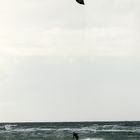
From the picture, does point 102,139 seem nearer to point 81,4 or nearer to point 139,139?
point 139,139

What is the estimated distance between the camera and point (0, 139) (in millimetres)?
45594

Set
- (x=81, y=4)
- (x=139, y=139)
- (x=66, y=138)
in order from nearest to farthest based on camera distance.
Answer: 1. (x=81, y=4)
2. (x=139, y=139)
3. (x=66, y=138)

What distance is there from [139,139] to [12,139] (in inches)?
369

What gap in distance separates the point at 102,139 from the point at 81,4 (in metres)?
27.4

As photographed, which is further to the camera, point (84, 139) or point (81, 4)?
point (84, 139)

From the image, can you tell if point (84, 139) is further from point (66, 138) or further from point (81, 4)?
point (81, 4)

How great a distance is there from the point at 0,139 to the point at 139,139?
9.68 meters

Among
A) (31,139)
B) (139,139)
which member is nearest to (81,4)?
(139,139)

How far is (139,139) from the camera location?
4356cm

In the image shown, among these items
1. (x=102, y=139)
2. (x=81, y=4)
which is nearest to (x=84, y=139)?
(x=102, y=139)

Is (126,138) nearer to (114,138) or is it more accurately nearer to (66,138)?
(114,138)

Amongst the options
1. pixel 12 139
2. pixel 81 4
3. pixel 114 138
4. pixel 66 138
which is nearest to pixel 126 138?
pixel 114 138

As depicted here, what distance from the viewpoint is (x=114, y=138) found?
46.0 meters

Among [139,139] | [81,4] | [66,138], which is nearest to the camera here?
[81,4]
